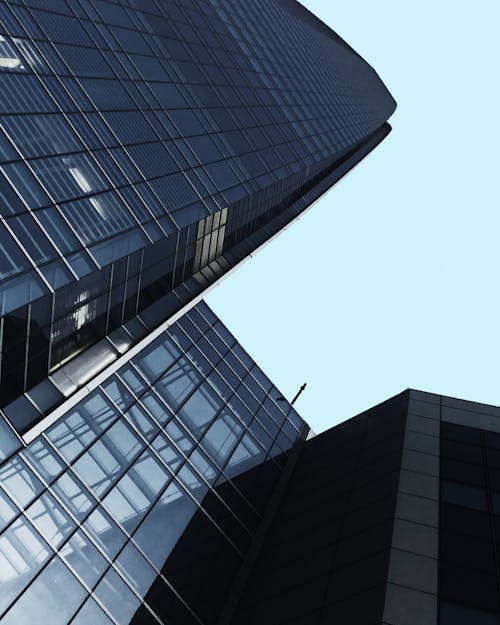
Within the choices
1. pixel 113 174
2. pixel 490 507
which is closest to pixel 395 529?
pixel 490 507

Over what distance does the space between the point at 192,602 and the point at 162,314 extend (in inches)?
543

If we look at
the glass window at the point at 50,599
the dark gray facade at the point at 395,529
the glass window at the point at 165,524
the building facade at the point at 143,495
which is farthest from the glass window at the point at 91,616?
the dark gray facade at the point at 395,529

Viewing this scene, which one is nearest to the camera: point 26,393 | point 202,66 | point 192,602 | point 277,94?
point 26,393

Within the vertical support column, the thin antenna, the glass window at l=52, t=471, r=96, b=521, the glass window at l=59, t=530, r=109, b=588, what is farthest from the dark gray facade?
the thin antenna

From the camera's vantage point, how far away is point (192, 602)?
30.5 meters

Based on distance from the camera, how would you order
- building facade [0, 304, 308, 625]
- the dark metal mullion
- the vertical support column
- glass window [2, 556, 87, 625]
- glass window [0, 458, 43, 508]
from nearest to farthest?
glass window [2, 556, 87, 625]
the vertical support column
glass window [0, 458, 43, 508]
building facade [0, 304, 308, 625]
the dark metal mullion

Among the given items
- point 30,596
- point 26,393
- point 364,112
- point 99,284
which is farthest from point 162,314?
point 364,112

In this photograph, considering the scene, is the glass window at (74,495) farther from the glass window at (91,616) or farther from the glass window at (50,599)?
the glass window at (91,616)

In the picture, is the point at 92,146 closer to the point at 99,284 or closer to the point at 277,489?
the point at 99,284

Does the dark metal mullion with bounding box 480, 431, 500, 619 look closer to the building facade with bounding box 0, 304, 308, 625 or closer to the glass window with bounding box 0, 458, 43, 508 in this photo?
the building facade with bounding box 0, 304, 308, 625

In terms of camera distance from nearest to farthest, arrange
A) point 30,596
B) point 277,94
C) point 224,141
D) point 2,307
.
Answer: point 2,307, point 30,596, point 224,141, point 277,94

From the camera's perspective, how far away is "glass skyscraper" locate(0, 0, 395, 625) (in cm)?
2470

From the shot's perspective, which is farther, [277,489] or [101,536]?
[277,489]

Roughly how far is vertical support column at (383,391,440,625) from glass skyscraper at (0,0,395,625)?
6.50 meters
